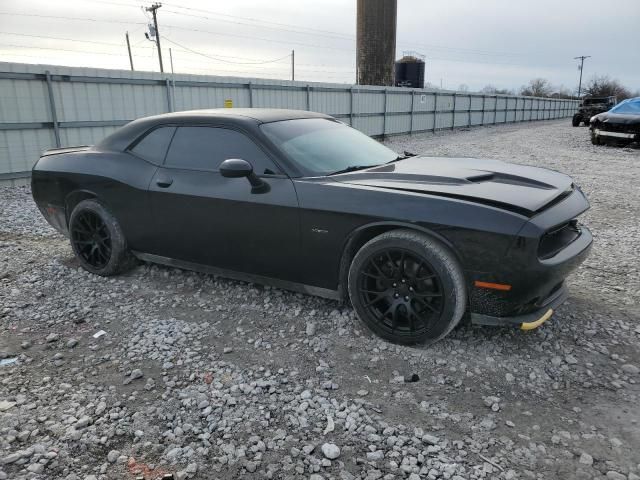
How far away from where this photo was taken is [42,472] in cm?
217

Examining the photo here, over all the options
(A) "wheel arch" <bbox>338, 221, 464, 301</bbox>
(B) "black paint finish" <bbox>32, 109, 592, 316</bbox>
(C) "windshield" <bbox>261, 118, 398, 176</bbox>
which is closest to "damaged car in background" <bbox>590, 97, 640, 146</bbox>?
(B) "black paint finish" <bbox>32, 109, 592, 316</bbox>

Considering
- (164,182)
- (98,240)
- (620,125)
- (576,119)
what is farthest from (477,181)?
(576,119)

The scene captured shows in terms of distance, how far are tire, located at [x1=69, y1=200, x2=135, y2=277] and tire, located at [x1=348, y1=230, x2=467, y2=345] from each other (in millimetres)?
Result: 2289

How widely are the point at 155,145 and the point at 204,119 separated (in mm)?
538

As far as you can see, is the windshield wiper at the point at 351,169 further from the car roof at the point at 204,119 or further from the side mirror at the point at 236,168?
the car roof at the point at 204,119

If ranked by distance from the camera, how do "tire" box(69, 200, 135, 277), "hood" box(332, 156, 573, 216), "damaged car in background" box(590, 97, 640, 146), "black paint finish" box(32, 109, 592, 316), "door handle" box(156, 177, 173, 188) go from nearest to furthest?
"black paint finish" box(32, 109, 592, 316) → "hood" box(332, 156, 573, 216) → "door handle" box(156, 177, 173, 188) → "tire" box(69, 200, 135, 277) → "damaged car in background" box(590, 97, 640, 146)

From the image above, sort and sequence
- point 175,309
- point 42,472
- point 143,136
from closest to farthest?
1. point 42,472
2. point 175,309
3. point 143,136

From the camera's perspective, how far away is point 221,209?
3.65m

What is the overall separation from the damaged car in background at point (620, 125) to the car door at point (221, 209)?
15413mm

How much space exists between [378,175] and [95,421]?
2.30m

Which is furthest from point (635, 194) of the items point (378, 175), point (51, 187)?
point (51, 187)

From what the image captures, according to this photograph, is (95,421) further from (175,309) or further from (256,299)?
(256,299)

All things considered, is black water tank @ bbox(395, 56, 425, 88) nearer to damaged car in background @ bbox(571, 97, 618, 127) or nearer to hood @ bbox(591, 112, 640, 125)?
damaged car in background @ bbox(571, 97, 618, 127)

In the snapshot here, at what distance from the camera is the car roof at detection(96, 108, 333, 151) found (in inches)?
148
